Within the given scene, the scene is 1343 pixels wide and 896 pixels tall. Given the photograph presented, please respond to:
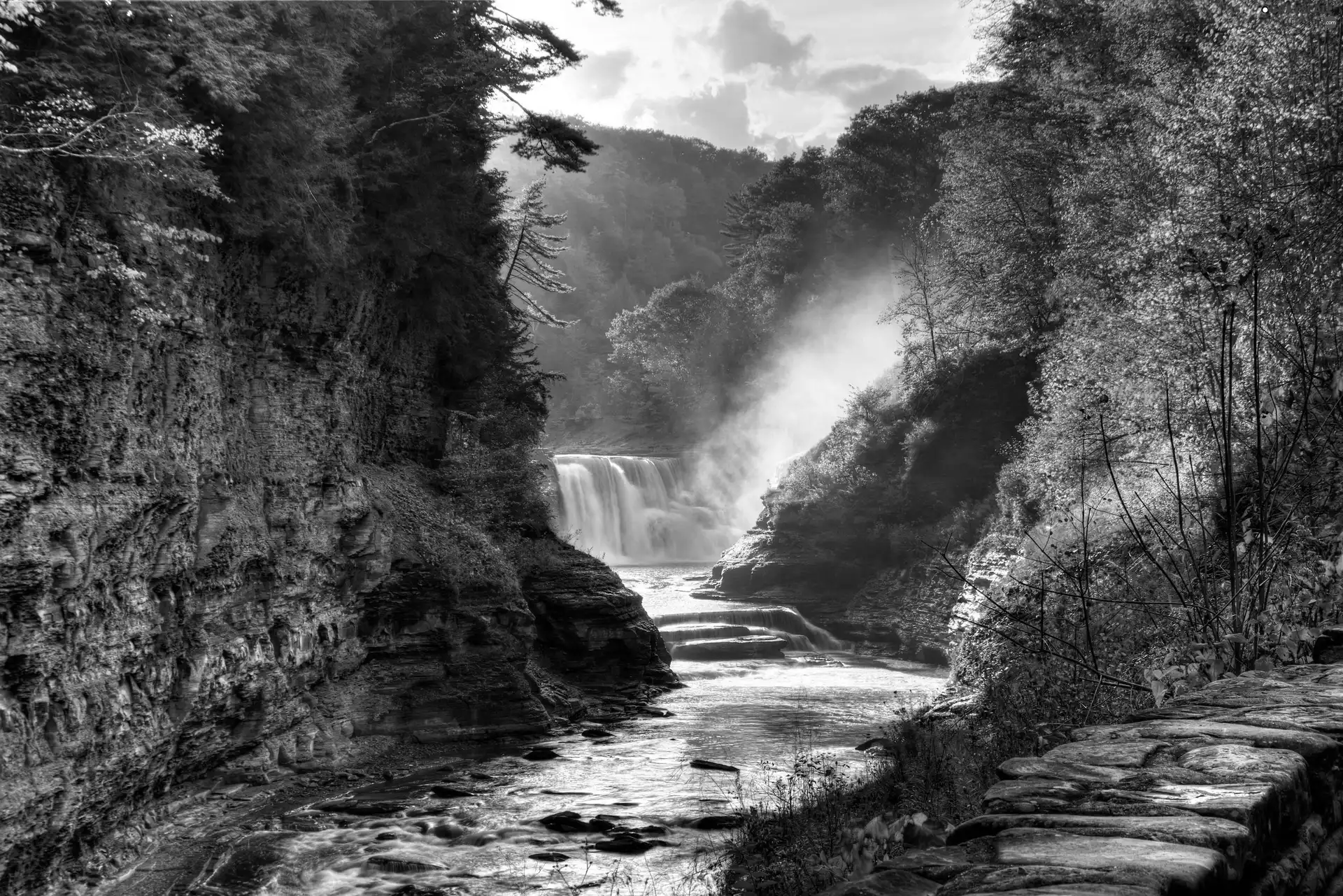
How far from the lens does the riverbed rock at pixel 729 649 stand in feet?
81.0

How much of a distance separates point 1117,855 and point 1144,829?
0.83ft

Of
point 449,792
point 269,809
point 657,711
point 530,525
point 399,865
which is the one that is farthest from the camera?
point 530,525

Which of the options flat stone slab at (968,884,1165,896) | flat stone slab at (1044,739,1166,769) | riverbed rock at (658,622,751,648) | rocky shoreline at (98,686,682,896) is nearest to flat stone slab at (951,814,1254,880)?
flat stone slab at (968,884,1165,896)

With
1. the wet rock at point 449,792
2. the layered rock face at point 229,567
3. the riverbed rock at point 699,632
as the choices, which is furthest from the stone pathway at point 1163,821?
the riverbed rock at point 699,632

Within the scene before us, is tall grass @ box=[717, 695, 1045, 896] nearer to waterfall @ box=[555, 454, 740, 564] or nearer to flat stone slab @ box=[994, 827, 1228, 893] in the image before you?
flat stone slab @ box=[994, 827, 1228, 893]

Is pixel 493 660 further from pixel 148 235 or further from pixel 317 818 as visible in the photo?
pixel 148 235

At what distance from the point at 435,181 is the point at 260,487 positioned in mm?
7157

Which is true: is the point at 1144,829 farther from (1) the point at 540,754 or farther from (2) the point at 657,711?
(2) the point at 657,711

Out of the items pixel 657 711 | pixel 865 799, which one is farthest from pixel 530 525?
pixel 865 799

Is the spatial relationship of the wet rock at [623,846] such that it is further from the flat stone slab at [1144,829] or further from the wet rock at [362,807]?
the flat stone slab at [1144,829]

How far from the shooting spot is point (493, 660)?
16.0 metres

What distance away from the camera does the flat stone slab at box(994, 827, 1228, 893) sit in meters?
2.12

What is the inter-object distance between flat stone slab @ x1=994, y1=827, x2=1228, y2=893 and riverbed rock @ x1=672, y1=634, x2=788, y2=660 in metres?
22.5

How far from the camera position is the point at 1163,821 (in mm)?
2516
